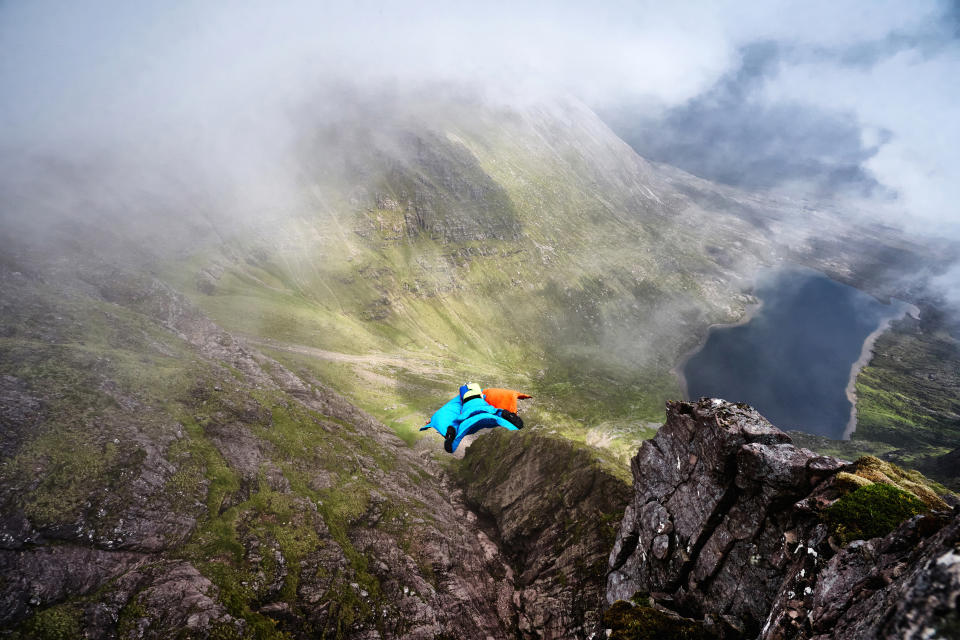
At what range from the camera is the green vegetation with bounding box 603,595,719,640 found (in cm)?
2212

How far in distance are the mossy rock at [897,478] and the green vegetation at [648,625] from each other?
1237 centimetres

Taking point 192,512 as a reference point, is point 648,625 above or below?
above

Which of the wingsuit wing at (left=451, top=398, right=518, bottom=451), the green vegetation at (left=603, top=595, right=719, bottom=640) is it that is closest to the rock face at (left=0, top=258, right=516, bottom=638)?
the wingsuit wing at (left=451, top=398, right=518, bottom=451)

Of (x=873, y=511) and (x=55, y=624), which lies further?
(x=55, y=624)

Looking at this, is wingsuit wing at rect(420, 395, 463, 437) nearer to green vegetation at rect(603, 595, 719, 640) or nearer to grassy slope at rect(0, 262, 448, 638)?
green vegetation at rect(603, 595, 719, 640)

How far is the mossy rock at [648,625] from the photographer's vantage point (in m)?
22.1

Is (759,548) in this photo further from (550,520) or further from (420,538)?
(420,538)

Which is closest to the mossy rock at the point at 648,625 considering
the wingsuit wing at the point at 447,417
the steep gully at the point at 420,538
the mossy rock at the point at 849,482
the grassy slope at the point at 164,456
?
the steep gully at the point at 420,538

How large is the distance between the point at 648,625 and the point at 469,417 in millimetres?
20094

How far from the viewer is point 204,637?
34.9 metres

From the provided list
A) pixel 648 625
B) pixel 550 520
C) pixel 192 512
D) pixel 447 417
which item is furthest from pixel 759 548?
pixel 192 512

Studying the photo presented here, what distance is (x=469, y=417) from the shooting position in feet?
→ 122

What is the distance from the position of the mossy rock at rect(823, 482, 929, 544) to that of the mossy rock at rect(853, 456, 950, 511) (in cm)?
72

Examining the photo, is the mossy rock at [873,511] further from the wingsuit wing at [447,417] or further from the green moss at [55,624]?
the green moss at [55,624]
